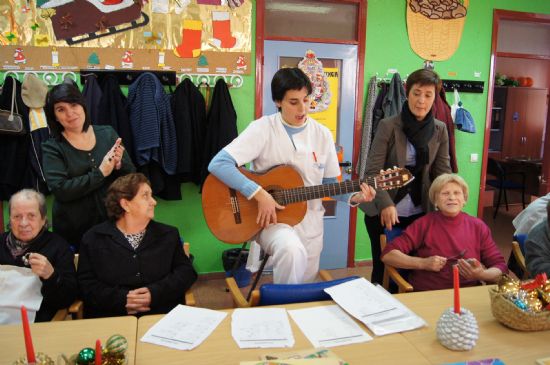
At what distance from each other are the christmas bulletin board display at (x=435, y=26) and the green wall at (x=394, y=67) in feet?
0.21

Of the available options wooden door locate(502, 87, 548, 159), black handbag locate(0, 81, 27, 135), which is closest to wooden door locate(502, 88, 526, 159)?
wooden door locate(502, 87, 548, 159)

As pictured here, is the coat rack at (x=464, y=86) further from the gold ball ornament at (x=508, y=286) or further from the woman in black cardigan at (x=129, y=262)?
the woman in black cardigan at (x=129, y=262)

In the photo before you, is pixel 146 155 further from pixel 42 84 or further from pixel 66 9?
pixel 66 9

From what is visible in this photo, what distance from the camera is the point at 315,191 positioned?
90.0 inches

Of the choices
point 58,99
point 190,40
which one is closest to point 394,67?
point 190,40

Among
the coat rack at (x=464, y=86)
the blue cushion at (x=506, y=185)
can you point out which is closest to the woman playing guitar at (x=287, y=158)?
the coat rack at (x=464, y=86)

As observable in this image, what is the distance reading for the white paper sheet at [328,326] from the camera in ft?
4.64

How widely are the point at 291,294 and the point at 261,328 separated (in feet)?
0.84

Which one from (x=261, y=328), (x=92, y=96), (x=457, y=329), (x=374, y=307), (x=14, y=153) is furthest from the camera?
(x=92, y=96)

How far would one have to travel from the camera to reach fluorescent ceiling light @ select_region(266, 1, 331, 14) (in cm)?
387

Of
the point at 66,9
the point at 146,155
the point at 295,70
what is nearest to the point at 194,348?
the point at 295,70

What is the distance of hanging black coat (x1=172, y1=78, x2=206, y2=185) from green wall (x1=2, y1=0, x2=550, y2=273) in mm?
296

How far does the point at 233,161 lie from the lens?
7.32 ft

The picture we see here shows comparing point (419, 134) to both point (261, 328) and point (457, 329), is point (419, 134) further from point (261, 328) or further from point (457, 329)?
point (261, 328)
